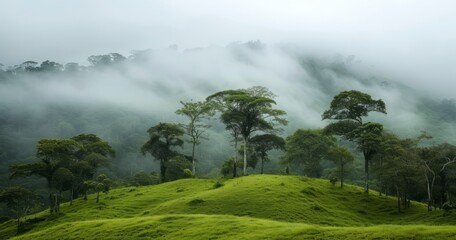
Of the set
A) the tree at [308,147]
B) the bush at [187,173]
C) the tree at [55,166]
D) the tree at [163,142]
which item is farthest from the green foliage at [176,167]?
the tree at [308,147]

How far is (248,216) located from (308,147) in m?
56.8

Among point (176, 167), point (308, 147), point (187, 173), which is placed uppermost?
point (308, 147)

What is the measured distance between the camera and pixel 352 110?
70375mm

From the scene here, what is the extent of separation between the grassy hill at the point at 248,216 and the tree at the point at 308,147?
27007 millimetres

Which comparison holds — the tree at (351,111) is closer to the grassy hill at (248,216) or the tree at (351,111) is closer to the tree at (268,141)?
the grassy hill at (248,216)

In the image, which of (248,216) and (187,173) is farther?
(187,173)

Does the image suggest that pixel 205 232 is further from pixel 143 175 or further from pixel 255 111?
pixel 143 175

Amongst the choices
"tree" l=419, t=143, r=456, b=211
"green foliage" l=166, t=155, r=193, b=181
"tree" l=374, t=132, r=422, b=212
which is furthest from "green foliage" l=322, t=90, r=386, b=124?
"green foliage" l=166, t=155, r=193, b=181

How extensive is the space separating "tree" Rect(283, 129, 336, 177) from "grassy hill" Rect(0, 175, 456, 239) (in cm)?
2701

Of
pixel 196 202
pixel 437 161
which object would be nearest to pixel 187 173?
pixel 196 202

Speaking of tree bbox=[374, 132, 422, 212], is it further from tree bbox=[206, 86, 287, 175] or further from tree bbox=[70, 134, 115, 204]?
tree bbox=[70, 134, 115, 204]

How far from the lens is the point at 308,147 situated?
98250 millimetres

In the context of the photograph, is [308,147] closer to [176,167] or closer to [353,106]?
[353,106]

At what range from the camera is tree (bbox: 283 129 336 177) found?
9712cm
